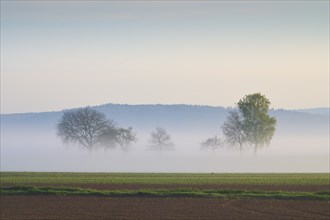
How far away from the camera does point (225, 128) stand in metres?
138

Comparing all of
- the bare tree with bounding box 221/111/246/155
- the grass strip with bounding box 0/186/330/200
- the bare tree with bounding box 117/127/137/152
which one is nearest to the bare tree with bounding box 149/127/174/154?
the bare tree with bounding box 117/127/137/152

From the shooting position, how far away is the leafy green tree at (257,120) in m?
130

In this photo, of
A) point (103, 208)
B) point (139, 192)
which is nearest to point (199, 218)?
point (103, 208)

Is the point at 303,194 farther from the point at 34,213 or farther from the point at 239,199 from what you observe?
the point at 34,213

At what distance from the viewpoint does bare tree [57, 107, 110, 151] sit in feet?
475

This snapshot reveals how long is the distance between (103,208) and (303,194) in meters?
16.9

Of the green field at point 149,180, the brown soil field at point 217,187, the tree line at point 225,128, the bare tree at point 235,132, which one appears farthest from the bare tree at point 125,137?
the brown soil field at point 217,187

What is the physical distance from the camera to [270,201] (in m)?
49.8

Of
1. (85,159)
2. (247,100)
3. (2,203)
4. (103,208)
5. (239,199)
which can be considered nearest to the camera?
(103,208)

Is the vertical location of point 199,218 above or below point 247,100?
below

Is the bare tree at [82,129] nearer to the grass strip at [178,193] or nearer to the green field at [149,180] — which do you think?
the green field at [149,180]

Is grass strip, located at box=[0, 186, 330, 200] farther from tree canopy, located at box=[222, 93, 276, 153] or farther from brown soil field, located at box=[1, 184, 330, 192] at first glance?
tree canopy, located at box=[222, 93, 276, 153]

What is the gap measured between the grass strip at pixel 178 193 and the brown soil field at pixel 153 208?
230cm

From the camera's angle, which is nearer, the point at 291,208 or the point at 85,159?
the point at 291,208
